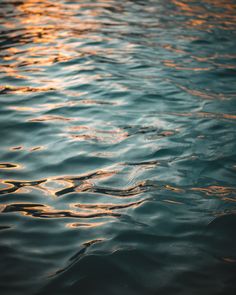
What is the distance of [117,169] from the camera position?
3.33 m

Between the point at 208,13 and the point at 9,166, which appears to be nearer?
the point at 9,166

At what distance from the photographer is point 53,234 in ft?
8.32

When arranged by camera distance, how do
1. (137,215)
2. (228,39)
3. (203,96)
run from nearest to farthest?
(137,215) < (203,96) < (228,39)

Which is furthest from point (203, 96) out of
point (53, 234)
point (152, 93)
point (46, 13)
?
point (46, 13)

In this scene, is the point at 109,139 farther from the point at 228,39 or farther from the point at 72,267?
the point at 228,39

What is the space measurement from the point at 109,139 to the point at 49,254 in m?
1.89

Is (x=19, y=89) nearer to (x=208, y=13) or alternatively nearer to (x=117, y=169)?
(x=117, y=169)

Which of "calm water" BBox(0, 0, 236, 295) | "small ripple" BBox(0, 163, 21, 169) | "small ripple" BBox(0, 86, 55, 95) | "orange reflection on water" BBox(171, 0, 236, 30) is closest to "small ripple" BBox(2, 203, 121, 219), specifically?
"calm water" BBox(0, 0, 236, 295)

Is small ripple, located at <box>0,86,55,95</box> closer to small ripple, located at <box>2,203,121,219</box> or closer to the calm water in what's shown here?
the calm water

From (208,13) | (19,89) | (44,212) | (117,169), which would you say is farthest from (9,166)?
(208,13)

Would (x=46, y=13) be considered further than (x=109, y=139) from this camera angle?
Yes

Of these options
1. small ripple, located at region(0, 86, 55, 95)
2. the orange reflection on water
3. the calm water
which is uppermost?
the orange reflection on water

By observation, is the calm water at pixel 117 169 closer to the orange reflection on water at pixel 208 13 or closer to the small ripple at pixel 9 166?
the small ripple at pixel 9 166

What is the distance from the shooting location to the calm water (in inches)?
87.6
